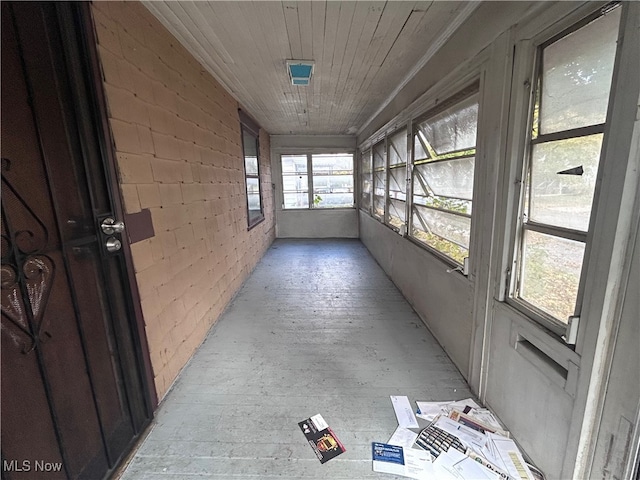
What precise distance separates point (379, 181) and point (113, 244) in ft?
13.8

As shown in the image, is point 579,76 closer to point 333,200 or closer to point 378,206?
point 378,206

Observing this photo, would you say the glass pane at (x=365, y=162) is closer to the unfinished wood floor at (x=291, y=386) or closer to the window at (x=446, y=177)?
the window at (x=446, y=177)

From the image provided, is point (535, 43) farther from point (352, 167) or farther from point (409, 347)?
point (352, 167)

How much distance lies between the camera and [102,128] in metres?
1.37

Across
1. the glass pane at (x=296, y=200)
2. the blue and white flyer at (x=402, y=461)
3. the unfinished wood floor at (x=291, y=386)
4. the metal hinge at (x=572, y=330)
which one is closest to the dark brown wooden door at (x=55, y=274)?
the unfinished wood floor at (x=291, y=386)

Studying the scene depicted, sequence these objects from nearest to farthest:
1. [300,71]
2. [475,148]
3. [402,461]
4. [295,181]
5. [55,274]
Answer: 1. [55,274]
2. [402,461]
3. [475,148]
4. [300,71]
5. [295,181]

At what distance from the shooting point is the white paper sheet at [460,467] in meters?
1.29

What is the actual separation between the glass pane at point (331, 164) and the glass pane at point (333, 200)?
0.54 m

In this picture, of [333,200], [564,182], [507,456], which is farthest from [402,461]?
[333,200]

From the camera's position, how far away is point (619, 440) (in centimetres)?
95

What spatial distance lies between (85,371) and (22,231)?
2.25ft

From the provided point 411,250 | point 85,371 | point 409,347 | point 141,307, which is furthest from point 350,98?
point 85,371

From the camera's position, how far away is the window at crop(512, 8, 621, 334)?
1.05m

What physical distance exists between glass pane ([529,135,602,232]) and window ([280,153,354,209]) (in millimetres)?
5563
